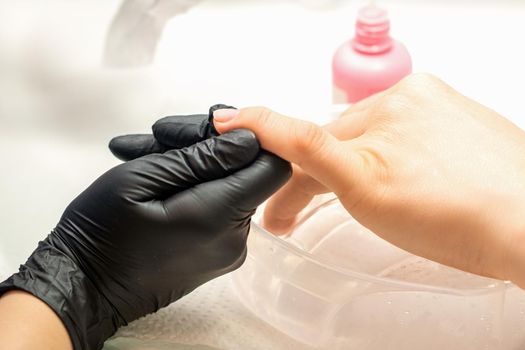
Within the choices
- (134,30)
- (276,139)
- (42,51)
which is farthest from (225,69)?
(276,139)

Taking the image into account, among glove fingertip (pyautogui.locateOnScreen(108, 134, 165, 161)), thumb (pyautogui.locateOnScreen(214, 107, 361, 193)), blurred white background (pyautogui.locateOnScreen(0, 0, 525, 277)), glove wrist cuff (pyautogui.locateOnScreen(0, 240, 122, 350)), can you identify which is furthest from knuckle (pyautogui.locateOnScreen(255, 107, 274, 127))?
blurred white background (pyautogui.locateOnScreen(0, 0, 525, 277))

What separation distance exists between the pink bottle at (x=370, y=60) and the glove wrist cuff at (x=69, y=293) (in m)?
0.59

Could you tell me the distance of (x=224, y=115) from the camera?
771mm

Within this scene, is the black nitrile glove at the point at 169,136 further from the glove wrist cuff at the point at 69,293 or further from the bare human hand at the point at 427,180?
the glove wrist cuff at the point at 69,293

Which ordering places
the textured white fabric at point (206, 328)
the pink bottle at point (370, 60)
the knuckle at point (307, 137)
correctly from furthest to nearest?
the pink bottle at point (370, 60)
the textured white fabric at point (206, 328)
the knuckle at point (307, 137)

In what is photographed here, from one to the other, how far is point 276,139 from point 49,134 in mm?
610

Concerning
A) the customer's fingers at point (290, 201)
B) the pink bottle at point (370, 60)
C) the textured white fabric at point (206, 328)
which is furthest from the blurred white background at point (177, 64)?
the textured white fabric at point (206, 328)

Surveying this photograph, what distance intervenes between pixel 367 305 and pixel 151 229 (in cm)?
28

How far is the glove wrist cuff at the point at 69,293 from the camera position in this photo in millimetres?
731

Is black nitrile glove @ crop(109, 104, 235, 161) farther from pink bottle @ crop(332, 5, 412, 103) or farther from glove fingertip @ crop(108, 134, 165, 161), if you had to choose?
pink bottle @ crop(332, 5, 412, 103)

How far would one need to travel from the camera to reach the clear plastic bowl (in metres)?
0.79

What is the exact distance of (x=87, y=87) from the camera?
1246 mm

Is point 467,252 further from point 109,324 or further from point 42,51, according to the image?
point 42,51

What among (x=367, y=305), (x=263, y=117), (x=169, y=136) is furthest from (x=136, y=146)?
(x=367, y=305)
